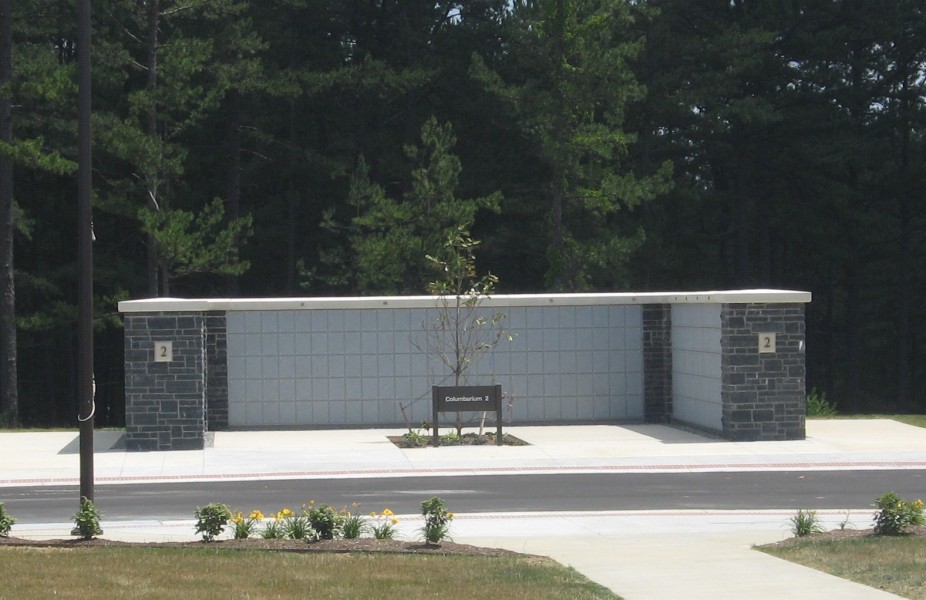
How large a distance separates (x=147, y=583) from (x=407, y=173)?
109 feet

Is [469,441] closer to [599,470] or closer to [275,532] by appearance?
[599,470]

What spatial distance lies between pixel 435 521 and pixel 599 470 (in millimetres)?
7299

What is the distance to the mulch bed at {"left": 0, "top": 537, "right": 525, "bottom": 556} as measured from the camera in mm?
12320

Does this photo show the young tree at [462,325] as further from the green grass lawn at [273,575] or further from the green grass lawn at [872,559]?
the green grass lawn at [273,575]

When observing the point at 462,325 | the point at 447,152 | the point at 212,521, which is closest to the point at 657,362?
the point at 462,325

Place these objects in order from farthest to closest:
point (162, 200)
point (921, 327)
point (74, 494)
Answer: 1. point (921, 327)
2. point (162, 200)
3. point (74, 494)

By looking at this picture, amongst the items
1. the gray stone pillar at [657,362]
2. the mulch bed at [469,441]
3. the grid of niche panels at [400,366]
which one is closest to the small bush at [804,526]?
the mulch bed at [469,441]

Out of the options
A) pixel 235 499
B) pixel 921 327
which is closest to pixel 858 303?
pixel 921 327

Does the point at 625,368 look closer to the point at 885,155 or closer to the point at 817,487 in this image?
the point at 817,487

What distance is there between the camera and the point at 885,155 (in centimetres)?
4909

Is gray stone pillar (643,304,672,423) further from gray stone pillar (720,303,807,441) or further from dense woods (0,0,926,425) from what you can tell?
dense woods (0,0,926,425)

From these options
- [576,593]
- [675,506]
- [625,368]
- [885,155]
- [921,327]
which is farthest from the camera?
[921,327]

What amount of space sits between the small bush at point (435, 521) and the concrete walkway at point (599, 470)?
75cm

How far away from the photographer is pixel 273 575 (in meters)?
11.0
